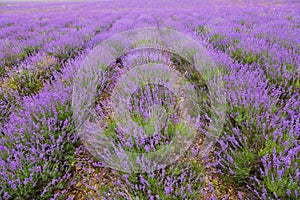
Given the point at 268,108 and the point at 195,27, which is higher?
the point at 195,27

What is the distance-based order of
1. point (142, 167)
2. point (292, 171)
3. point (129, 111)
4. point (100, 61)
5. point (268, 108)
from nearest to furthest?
point (292, 171)
point (142, 167)
point (268, 108)
point (129, 111)
point (100, 61)

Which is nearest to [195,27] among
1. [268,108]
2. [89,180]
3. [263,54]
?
[263,54]

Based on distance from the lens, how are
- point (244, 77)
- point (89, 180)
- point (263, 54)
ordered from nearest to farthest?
point (89, 180) < point (244, 77) < point (263, 54)

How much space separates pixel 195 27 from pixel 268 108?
4.46 meters

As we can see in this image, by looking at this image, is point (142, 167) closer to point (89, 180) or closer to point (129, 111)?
point (89, 180)

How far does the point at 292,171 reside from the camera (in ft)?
4.80

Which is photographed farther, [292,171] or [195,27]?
[195,27]

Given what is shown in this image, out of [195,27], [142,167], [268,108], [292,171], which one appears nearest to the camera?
[292,171]

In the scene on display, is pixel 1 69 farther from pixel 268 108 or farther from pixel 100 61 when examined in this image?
pixel 268 108

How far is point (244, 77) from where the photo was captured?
8.15 feet

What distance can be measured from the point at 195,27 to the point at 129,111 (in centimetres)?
453

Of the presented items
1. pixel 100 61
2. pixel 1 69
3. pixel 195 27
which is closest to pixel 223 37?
pixel 195 27

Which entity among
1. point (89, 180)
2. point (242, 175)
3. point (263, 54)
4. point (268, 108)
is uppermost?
point (263, 54)

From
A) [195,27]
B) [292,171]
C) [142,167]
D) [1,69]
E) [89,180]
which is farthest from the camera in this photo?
[195,27]
